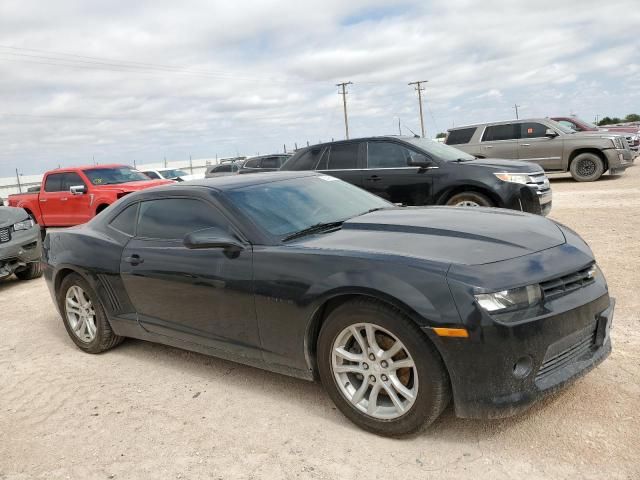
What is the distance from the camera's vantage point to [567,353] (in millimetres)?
2945

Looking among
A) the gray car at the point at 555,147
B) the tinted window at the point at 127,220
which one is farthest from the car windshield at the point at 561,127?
the tinted window at the point at 127,220

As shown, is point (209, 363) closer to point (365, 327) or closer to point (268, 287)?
point (268, 287)

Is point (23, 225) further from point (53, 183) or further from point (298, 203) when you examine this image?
point (53, 183)

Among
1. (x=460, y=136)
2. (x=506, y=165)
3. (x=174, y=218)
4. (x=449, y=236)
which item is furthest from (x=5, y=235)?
(x=460, y=136)

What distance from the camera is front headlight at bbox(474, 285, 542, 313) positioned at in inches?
106

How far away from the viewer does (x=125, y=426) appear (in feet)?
11.5

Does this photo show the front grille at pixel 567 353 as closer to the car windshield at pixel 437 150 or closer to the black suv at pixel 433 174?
the black suv at pixel 433 174

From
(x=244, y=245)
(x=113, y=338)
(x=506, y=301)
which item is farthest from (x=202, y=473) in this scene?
(x=113, y=338)

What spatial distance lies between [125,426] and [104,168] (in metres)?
10.7

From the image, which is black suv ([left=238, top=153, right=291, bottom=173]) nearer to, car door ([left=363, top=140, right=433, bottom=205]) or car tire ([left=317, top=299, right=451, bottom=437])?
car door ([left=363, top=140, right=433, bottom=205])

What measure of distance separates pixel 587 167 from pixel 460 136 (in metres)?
3.62

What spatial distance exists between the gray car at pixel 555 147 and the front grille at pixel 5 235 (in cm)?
1218

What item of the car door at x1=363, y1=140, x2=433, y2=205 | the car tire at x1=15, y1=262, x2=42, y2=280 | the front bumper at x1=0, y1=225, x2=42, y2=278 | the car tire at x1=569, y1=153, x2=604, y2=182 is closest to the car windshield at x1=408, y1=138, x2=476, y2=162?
the car door at x1=363, y1=140, x2=433, y2=205

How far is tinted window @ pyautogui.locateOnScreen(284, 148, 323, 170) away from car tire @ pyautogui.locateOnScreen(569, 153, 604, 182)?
30.9 ft
